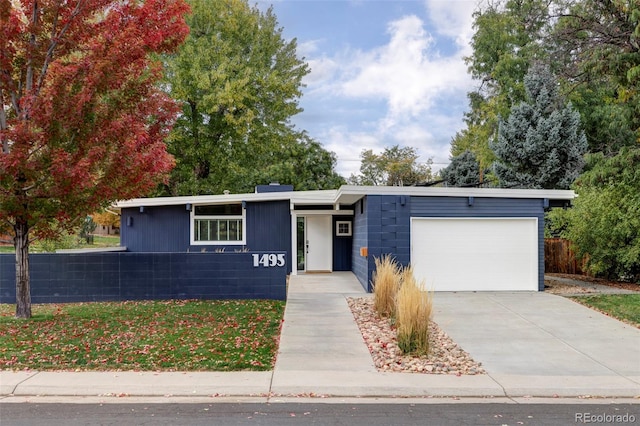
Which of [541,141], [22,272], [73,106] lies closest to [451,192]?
[73,106]

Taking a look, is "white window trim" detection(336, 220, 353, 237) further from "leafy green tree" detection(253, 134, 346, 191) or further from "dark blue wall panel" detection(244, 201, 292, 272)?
"leafy green tree" detection(253, 134, 346, 191)

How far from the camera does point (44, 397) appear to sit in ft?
17.6

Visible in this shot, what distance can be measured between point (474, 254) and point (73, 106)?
9.75 metres

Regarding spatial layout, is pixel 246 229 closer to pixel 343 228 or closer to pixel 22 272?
pixel 343 228

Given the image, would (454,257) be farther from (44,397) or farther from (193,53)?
(193,53)

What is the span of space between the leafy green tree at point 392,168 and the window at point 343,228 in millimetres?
22348

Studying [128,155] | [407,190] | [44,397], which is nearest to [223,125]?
[407,190]

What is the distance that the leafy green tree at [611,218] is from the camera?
13492 millimetres

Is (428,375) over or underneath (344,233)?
underneath

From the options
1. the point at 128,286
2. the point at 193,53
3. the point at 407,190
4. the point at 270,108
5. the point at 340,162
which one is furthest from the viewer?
the point at 340,162

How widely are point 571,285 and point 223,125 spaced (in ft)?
59.0

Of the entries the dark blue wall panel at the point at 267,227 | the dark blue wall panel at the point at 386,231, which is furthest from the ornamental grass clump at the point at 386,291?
the dark blue wall panel at the point at 267,227
